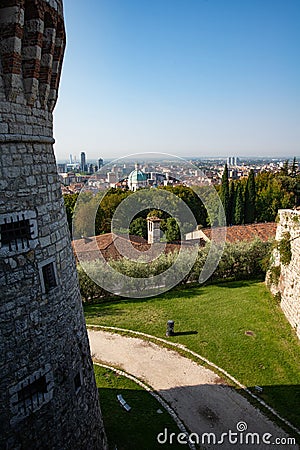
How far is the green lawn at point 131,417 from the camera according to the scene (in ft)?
30.7

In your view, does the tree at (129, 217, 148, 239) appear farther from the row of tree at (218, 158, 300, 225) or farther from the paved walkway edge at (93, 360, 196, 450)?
the paved walkway edge at (93, 360, 196, 450)

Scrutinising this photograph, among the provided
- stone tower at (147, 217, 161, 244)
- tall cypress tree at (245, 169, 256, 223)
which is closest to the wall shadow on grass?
stone tower at (147, 217, 161, 244)

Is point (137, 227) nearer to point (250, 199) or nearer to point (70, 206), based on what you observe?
point (70, 206)

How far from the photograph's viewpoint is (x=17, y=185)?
5.08 meters

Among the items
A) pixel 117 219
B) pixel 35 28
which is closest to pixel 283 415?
pixel 35 28

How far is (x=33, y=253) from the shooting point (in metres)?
5.38

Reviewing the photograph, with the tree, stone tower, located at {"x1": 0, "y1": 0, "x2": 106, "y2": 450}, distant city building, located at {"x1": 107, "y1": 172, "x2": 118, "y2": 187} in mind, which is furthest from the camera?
the tree

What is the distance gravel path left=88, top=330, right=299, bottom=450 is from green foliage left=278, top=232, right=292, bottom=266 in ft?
27.2

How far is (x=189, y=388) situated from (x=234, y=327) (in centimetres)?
549

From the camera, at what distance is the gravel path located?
1029cm

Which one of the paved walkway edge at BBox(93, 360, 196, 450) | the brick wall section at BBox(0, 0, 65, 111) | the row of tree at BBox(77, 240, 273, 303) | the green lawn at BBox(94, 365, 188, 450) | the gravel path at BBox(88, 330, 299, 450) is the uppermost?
the brick wall section at BBox(0, 0, 65, 111)

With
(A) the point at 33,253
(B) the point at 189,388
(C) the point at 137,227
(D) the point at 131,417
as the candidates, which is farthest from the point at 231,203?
(A) the point at 33,253

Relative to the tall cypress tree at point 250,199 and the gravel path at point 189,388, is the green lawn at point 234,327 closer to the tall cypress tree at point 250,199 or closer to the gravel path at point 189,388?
the gravel path at point 189,388

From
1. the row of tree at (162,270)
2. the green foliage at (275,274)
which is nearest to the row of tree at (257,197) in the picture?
the row of tree at (162,270)
